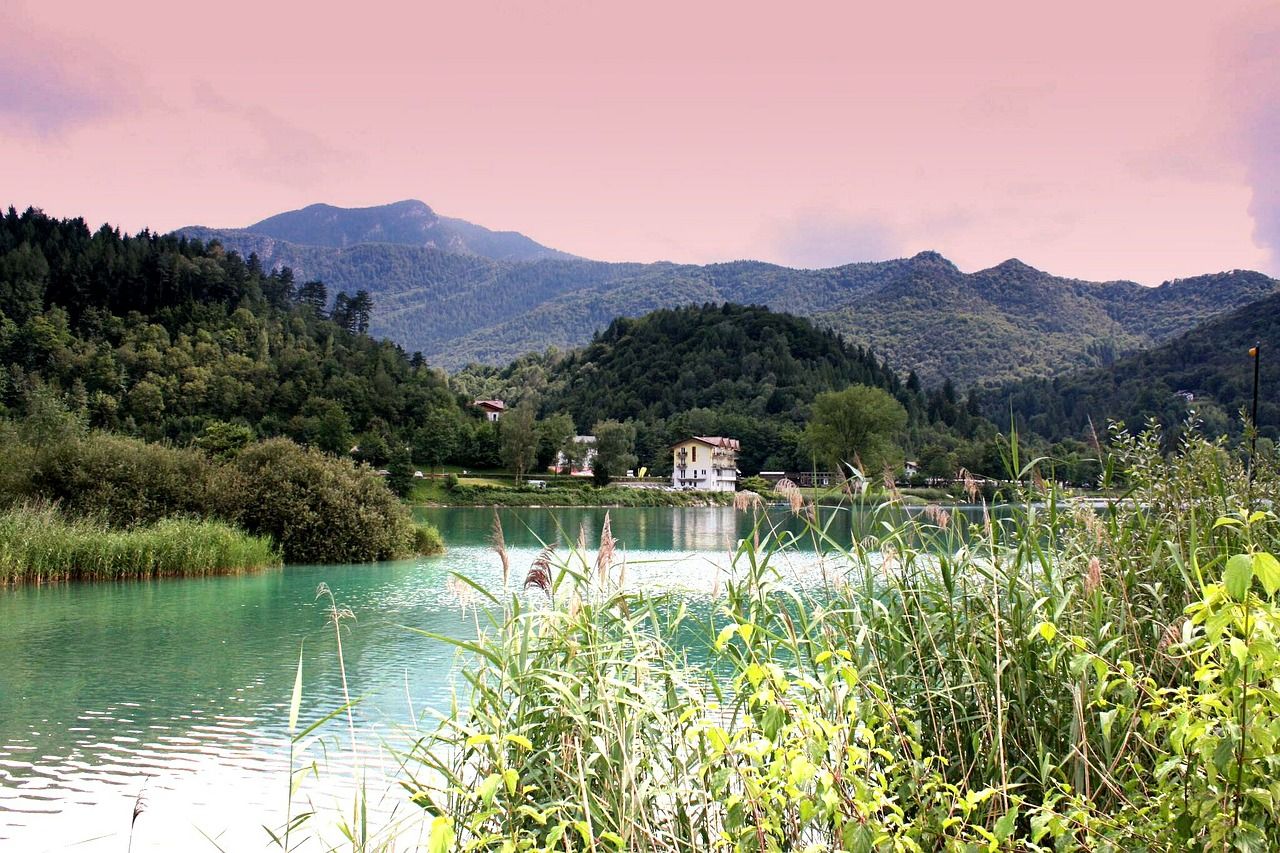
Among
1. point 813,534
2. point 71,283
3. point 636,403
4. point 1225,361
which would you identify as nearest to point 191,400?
point 71,283

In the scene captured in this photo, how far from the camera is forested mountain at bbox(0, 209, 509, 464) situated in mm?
63188

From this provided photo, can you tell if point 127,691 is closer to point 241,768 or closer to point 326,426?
point 241,768

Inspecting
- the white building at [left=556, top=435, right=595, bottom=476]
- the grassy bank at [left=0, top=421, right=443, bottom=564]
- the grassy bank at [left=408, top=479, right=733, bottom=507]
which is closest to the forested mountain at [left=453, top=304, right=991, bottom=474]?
the white building at [left=556, top=435, right=595, bottom=476]

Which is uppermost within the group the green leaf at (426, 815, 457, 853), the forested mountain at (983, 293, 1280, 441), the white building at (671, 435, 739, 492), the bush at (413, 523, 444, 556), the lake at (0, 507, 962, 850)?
the forested mountain at (983, 293, 1280, 441)

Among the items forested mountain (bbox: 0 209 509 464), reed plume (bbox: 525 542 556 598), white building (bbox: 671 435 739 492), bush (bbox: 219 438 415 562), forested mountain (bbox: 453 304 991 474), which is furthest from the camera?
forested mountain (bbox: 453 304 991 474)

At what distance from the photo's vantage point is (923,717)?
443cm

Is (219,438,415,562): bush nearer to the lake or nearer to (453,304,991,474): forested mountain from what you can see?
the lake

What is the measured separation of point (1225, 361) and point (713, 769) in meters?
88.0

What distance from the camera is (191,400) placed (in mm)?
64500

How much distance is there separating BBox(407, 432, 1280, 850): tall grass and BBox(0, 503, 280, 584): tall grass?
16270 mm

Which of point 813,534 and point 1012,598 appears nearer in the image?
point 1012,598

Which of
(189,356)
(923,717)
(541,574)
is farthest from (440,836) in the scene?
(189,356)

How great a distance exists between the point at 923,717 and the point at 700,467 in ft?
297

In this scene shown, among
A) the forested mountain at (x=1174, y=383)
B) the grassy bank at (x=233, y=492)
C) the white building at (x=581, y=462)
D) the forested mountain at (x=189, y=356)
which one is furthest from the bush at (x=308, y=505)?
the white building at (x=581, y=462)
